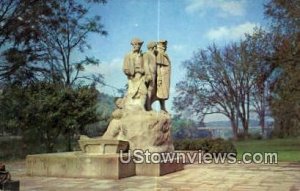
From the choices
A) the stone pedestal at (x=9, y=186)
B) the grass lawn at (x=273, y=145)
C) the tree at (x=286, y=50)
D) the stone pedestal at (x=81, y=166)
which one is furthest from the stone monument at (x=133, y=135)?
the grass lawn at (x=273, y=145)

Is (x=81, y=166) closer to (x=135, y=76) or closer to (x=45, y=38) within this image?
(x=135, y=76)

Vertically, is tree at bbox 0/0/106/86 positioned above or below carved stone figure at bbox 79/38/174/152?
above

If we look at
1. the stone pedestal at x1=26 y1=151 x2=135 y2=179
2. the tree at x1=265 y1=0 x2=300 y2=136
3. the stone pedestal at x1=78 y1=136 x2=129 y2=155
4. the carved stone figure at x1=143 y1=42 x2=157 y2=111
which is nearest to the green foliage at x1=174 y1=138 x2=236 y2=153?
the tree at x1=265 y1=0 x2=300 y2=136

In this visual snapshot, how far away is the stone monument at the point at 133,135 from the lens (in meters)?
9.71

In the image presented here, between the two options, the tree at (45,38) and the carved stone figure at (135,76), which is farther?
the tree at (45,38)

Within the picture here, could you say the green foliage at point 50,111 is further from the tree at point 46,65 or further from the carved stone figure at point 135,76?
the carved stone figure at point 135,76

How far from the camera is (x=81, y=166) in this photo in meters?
9.73

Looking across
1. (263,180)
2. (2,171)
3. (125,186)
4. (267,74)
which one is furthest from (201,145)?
(2,171)

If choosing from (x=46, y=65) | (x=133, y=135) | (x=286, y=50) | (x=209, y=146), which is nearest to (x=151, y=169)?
(x=133, y=135)

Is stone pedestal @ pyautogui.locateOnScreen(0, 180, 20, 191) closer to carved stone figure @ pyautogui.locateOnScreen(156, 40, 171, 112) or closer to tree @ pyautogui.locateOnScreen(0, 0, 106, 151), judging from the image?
carved stone figure @ pyautogui.locateOnScreen(156, 40, 171, 112)

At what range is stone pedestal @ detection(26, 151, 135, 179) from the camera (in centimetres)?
948

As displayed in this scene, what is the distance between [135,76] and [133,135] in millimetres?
1543

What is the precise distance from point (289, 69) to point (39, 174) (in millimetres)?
9320

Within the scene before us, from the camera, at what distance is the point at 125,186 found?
27.5 ft
